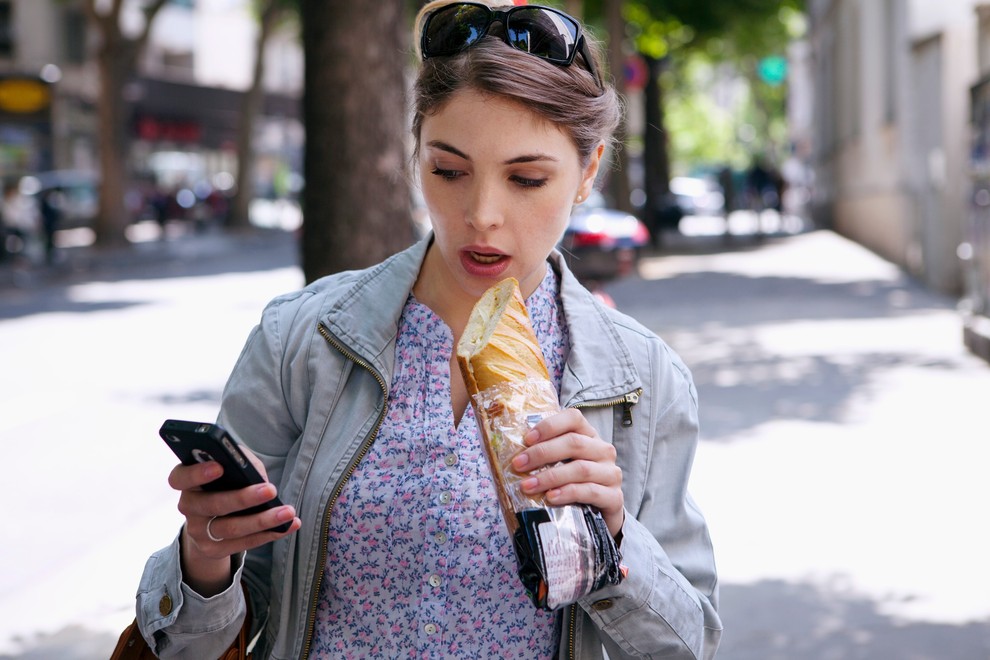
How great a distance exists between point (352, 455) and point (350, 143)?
432cm

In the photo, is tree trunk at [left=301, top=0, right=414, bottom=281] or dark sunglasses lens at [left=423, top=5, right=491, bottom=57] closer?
dark sunglasses lens at [left=423, top=5, right=491, bottom=57]

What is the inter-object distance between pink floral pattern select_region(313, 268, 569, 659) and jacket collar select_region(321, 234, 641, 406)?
0.45ft

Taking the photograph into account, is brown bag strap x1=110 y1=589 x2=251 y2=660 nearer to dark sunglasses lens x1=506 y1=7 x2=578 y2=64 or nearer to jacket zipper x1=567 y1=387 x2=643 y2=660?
jacket zipper x1=567 y1=387 x2=643 y2=660

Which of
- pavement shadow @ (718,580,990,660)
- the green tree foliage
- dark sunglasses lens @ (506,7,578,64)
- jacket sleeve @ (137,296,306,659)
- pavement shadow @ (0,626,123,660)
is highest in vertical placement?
the green tree foliage

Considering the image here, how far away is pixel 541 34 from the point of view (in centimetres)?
209

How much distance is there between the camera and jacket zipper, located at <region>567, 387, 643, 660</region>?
6.88 feet

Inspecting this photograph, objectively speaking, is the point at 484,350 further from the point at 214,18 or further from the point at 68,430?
the point at 214,18

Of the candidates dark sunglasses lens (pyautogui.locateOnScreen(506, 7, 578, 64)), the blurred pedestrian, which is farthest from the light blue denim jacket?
the blurred pedestrian

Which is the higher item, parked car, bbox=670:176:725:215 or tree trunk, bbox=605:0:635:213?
tree trunk, bbox=605:0:635:213

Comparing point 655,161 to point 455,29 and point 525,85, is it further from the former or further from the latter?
point 525,85

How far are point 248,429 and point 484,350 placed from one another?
1.67 feet

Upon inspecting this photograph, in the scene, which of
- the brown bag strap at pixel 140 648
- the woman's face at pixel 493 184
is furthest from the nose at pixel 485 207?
the brown bag strap at pixel 140 648

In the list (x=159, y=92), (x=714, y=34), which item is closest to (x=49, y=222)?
(x=714, y=34)

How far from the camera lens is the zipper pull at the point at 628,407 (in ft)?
7.00
